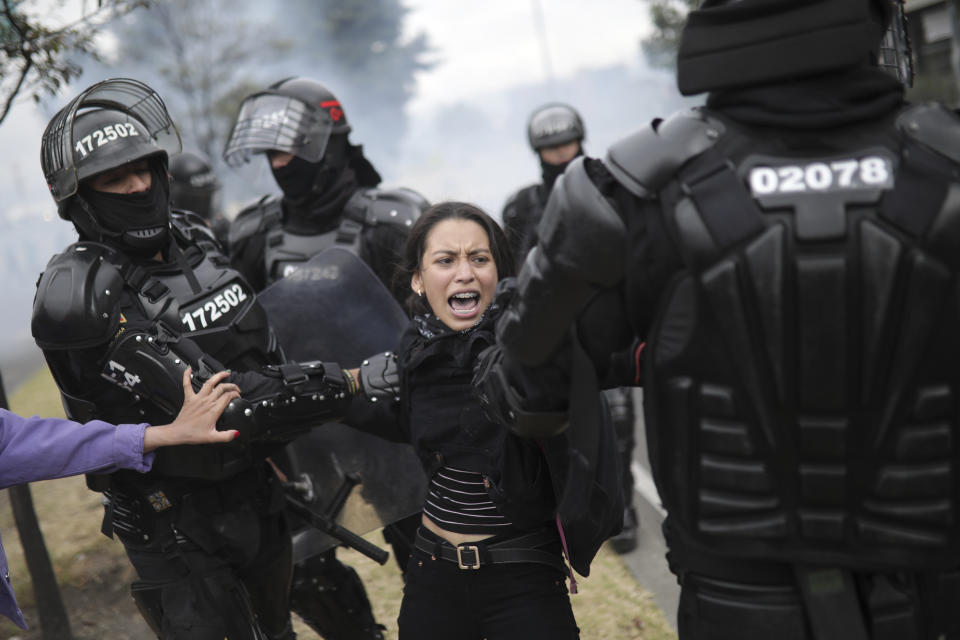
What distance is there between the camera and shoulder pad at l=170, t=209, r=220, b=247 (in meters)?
3.29

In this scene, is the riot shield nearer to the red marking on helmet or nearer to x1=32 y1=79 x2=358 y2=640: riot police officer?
x1=32 y1=79 x2=358 y2=640: riot police officer

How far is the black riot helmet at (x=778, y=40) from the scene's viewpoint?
1.61 meters

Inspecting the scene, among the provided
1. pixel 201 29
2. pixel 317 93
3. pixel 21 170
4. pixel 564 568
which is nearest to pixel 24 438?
pixel 564 568

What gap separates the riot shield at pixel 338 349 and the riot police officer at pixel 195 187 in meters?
3.08

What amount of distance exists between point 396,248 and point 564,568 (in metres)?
2.08

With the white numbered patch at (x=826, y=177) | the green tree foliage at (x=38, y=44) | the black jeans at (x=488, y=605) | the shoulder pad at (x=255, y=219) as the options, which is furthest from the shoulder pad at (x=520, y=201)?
the white numbered patch at (x=826, y=177)

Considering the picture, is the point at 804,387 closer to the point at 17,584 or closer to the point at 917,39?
the point at 17,584

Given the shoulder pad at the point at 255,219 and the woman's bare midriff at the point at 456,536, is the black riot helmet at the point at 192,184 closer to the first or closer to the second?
the shoulder pad at the point at 255,219

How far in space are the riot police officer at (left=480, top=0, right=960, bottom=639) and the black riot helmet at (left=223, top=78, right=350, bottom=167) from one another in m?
2.82

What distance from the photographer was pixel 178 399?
2.76m

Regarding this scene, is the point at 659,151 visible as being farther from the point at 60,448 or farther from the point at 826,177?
the point at 60,448

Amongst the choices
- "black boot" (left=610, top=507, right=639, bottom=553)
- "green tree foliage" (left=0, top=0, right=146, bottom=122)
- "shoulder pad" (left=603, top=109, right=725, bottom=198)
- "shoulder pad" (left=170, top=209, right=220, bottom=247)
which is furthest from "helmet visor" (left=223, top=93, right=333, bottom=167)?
"shoulder pad" (left=603, top=109, right=725, bottom=198)

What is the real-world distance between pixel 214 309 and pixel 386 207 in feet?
4.72

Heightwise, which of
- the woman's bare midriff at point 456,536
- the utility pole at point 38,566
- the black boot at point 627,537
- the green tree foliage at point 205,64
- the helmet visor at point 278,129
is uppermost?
the green tree foliage at point 205,64
